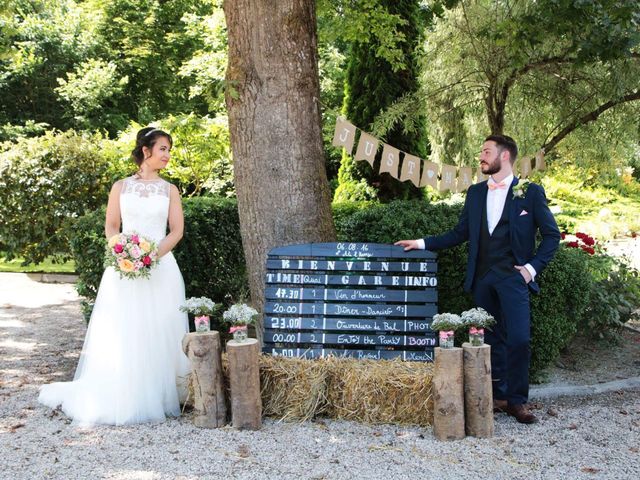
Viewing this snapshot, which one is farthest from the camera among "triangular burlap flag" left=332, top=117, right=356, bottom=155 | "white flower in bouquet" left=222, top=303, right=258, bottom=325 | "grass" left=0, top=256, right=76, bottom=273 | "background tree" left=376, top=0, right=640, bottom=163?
"grass" left=0, top=256, right=76, bottom=273

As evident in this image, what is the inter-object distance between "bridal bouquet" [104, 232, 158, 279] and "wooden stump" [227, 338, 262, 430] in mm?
857

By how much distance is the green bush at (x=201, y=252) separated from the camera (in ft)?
20.4

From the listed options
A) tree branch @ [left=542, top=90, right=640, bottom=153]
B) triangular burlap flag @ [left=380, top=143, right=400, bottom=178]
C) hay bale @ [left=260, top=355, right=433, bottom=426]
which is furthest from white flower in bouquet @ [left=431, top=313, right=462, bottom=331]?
tree branch @ [left=542, top=90, right=640, bottom=153]

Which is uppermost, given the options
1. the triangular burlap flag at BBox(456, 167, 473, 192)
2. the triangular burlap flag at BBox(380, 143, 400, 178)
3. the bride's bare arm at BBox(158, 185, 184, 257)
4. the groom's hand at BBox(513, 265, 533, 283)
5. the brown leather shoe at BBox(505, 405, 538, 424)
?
the triangular burlap flag at BBox(380, 143, 400, 178)

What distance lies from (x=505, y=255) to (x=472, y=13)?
4.28 meters

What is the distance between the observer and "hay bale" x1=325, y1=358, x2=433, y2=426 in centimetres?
470

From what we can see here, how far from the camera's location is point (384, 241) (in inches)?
241

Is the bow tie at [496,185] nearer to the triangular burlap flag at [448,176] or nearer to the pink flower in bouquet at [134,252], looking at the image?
the triangular burlap flag at [448,176]

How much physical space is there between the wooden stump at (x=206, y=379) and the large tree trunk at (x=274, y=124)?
3.68 ft

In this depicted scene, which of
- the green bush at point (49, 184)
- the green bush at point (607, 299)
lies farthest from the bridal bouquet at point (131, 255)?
the green bush at point (49, 184)

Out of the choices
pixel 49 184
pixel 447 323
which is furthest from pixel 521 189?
pixel 49 184

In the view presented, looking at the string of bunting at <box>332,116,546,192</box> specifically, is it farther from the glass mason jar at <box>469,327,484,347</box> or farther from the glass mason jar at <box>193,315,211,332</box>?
the glass mason jar at <box>469,327,484,347</box>

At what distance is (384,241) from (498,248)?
1.34 metres

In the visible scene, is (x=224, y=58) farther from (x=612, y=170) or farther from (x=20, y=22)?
(x=612, y=170)
